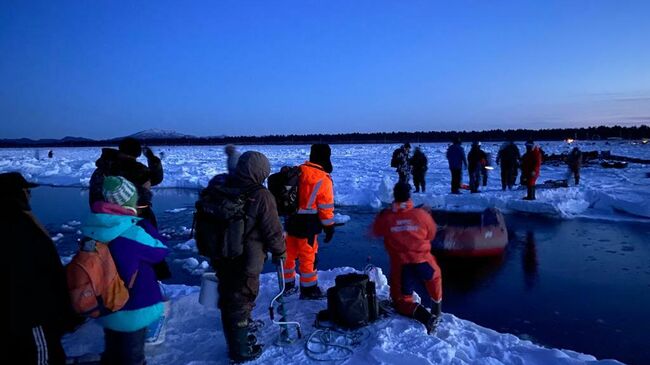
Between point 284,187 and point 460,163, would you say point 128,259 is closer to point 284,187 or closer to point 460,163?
point 284,187

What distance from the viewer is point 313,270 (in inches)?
178

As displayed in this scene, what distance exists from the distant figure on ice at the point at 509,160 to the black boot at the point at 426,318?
33.6 ft

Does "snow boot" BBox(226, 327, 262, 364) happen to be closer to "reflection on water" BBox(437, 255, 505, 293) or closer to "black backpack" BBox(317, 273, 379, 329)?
"black backpack" BBox(317, 273, 379, 329)

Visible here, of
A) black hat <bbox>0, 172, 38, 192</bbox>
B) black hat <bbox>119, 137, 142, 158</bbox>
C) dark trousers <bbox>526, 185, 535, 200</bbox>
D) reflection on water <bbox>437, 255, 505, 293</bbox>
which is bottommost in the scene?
reflection on water <bbox>437, 255, 505, 293</bbox>

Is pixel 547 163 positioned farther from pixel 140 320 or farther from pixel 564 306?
pixel 140 320

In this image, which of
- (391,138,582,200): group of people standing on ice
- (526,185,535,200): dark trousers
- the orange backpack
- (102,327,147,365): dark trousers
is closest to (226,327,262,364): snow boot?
(102,327,147,365): dark trousers

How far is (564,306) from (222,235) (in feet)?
14.4

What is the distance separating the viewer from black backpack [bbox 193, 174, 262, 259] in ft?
9.98

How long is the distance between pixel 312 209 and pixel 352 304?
3.32 ft

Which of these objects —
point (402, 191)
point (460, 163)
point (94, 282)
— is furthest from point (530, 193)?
point (94, 282)

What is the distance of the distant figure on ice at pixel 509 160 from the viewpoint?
12.8 metres

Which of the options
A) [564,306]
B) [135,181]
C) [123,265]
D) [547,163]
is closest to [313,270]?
[135,181]

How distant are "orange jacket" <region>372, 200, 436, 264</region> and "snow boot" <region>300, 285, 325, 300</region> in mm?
1042

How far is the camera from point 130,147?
438 cm
